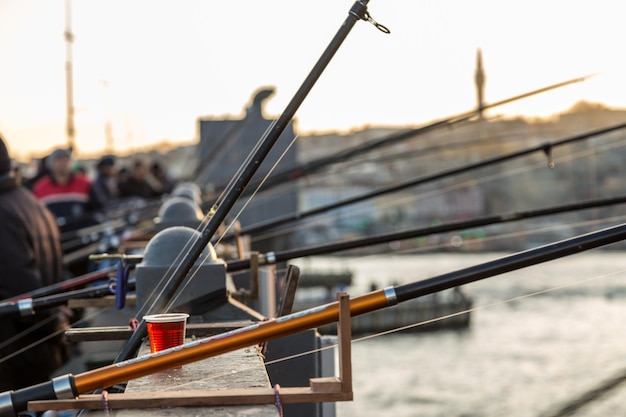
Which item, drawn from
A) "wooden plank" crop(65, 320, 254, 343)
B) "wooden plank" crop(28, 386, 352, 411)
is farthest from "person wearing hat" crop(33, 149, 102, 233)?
"wooden plank" crop(28, 386, 352, 411)

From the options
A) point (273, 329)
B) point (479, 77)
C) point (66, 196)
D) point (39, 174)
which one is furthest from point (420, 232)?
point (39, 174)

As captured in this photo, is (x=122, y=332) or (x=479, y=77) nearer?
(x=122, y=332)

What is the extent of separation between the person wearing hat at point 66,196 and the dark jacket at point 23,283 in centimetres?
541

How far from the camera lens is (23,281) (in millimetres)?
7879

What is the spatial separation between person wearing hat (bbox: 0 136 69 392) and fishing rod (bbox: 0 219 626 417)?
381 cm

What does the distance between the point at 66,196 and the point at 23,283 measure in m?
6.55

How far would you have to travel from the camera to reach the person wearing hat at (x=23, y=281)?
734cm

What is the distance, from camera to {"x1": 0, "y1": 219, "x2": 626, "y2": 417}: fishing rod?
339 cm

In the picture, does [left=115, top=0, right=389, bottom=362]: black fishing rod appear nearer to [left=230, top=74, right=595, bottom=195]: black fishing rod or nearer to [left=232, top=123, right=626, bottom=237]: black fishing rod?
[left=230, top=74, right=595, bottom=195]: black fishing rod

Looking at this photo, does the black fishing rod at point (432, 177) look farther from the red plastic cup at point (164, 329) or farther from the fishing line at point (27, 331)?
the red plastic cup at point (164, 329)

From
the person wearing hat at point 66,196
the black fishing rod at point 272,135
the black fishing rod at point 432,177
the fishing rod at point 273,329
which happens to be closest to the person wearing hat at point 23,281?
the black fishing rod at point 432,177

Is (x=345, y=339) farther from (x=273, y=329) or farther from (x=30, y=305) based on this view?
(x=30, y=305)

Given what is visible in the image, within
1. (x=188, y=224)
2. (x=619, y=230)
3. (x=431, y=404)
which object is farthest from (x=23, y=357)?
(x=431, y=404)

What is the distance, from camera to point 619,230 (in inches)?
149
